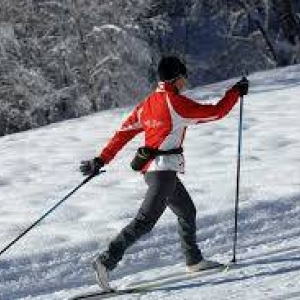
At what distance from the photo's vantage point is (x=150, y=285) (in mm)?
6742

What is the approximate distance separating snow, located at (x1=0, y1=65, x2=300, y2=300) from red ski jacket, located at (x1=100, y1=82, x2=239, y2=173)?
0.97 m

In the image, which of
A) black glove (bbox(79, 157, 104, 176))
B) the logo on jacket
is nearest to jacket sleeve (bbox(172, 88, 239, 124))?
the logo on jacket

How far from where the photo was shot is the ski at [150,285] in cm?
654

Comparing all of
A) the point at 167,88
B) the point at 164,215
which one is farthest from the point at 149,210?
the point at 164,215

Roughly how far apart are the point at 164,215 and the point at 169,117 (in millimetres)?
2680

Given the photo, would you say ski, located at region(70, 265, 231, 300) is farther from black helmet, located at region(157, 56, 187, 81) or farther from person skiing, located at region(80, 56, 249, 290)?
black helmet, located at region(157, 56, 187, 81)

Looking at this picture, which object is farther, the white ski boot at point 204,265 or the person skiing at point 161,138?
the white ski boot at point 204,265

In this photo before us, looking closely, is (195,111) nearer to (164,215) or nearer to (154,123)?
(154,123)

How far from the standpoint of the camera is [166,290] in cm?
657

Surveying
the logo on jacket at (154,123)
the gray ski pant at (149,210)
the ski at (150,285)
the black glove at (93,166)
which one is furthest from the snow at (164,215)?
the logo on jacket at (154,123)

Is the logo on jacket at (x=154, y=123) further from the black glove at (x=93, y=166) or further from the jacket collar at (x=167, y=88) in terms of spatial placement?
the black glove at (x=93, y=166)

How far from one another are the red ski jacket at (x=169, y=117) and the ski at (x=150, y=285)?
88cm

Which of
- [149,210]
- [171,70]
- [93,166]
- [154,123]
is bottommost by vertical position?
Result: [149,210]

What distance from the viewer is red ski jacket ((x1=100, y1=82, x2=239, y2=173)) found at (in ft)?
21.0
